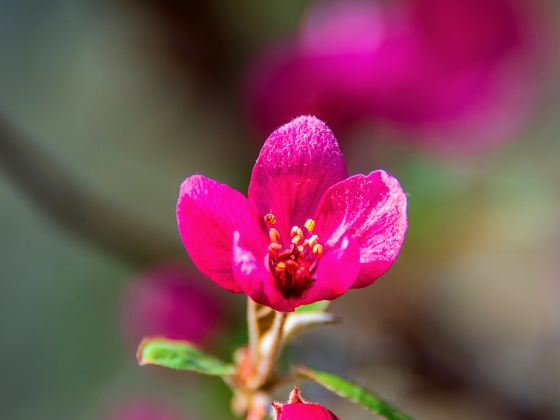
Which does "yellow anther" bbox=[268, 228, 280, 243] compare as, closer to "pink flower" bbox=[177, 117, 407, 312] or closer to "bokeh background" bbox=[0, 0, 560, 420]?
"pink flower" bbox=[177, 117, 407, 312]

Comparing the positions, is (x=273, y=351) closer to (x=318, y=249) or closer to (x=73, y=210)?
(x=318, y=249)

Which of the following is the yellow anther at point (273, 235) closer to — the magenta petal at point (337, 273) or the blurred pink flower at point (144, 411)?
the magenta petal at point (337, 273)

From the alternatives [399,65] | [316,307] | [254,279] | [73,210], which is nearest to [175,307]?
[73,210]

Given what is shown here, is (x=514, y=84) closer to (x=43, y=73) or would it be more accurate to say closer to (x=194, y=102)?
(x=194, y=102)

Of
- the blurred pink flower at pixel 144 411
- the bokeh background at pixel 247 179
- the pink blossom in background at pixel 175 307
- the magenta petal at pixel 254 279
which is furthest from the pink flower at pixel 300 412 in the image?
the blurred pink flower at pixel 144 411

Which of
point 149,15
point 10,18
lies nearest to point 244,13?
point 149,15

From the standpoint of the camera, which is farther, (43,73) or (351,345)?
(43,73)

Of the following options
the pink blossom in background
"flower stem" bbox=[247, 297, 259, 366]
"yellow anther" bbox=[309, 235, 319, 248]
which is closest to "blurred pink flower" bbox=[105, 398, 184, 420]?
the pink blossom in background

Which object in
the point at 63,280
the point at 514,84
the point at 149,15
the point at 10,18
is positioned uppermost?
the point at 10,18
